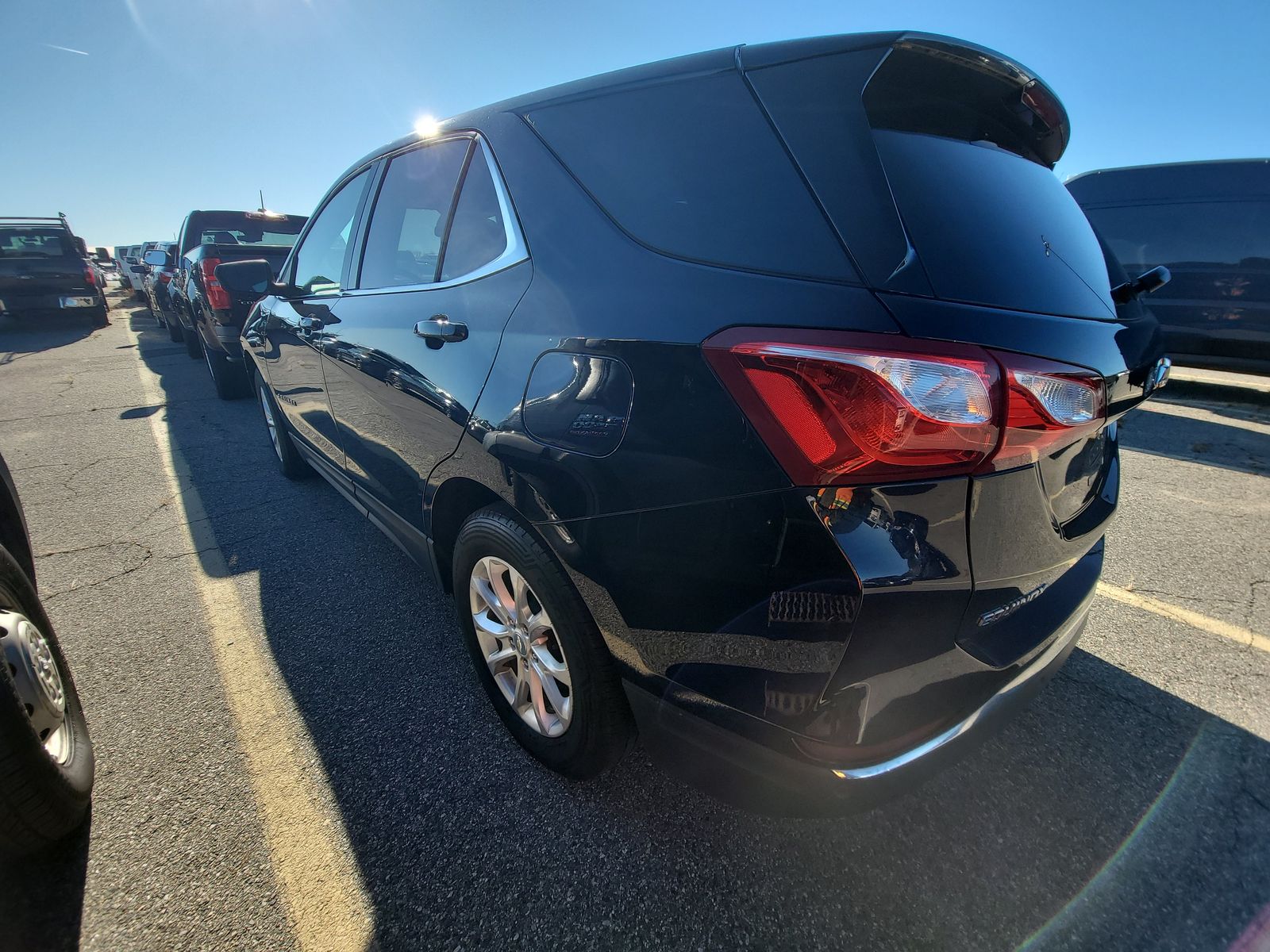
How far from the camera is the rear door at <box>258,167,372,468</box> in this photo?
9.46 feet

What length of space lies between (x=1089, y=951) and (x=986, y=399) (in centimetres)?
131

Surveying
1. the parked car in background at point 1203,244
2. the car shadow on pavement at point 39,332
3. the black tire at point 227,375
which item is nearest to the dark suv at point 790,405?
the black tire at point 227,375

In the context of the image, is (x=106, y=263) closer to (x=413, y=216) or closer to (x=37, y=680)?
(x=413, y=216)

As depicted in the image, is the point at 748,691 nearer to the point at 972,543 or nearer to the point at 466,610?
the point at 972,543

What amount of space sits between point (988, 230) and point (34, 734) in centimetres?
242

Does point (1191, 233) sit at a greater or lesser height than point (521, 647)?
greater

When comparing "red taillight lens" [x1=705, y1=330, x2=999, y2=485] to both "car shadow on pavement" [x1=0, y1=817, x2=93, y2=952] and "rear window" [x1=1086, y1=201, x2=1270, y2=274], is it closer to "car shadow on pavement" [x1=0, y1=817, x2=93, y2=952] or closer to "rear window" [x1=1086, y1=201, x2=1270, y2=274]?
"car shadow on pavement" [x1=0, y1=817, x2=93, y2=952]

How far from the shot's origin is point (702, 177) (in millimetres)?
1303

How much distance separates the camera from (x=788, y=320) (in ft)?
3.53

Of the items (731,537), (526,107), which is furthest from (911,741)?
(526,107)

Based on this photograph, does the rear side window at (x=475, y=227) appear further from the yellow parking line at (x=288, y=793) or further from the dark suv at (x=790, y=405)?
the yellow parking line at (x=288, y=793)

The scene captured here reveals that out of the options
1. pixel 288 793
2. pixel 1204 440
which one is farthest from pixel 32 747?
pixel 1204 440

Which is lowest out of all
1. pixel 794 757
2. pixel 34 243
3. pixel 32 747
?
pixel 32 747

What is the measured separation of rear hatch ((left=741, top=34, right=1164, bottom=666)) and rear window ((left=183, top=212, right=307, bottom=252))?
338 inches
